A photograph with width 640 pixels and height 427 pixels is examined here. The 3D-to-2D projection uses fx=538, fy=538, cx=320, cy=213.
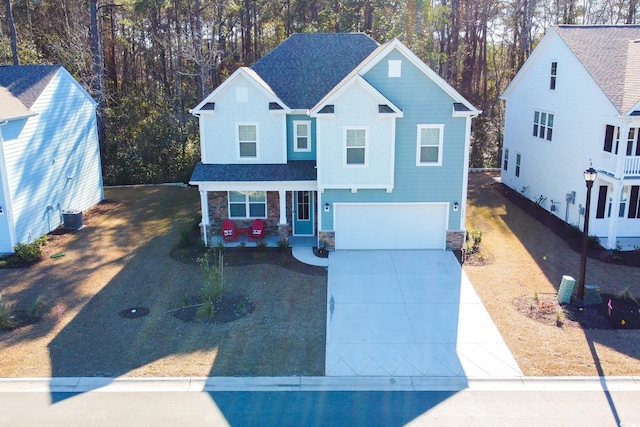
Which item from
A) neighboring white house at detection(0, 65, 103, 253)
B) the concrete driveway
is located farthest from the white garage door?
neighboring white house at detection(0, 65, 103, 253)

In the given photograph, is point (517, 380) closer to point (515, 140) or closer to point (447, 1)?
point (515, 140)

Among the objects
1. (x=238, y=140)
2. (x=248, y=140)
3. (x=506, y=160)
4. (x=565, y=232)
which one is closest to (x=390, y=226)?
(x=248, y=140)

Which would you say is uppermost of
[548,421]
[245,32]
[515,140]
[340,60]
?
[245,32]

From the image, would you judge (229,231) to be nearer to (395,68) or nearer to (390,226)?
(390,226)

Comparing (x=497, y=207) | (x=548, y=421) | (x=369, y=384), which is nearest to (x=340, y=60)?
(x=497, y=207)

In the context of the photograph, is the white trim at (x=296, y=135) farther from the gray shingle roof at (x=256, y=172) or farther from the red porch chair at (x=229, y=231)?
the red porch chair at (x=229, y=231)

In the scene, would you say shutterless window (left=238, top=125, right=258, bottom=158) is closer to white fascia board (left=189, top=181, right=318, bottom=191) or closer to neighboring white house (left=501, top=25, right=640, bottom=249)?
white fascia board (left=189, top=181, right=318, bottom=191)
